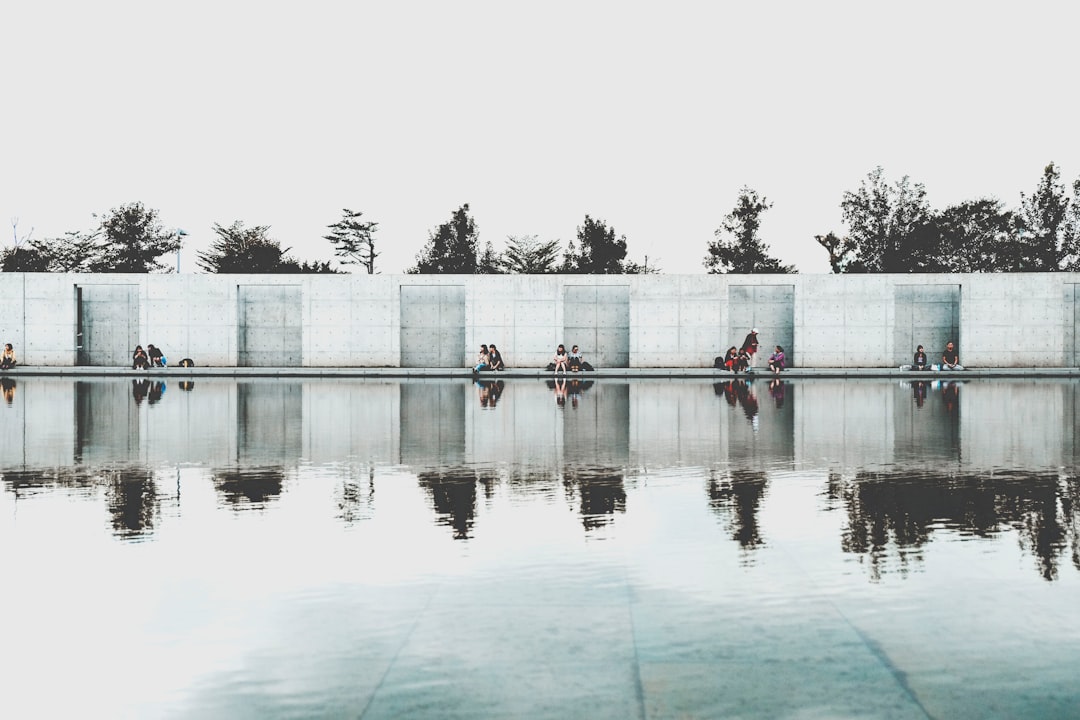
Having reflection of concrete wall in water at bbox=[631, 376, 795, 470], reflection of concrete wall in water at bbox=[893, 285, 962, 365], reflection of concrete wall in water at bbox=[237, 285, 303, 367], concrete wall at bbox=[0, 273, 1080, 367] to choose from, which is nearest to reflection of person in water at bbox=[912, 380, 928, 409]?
reflection of concrete wall in water at bbox=[631, 376, 795, 470]

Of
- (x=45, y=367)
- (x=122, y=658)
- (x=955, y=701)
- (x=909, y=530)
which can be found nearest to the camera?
(x=955, y=701)

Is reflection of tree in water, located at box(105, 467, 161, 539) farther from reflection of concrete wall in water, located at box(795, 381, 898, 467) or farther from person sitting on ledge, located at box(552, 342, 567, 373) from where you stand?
person sitting on ledge, located at box(552, 342, 567, 373)

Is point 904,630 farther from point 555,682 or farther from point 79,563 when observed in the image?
point 79,563

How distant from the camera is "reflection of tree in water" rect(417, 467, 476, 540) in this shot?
7758 mm

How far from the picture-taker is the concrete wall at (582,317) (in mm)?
39688

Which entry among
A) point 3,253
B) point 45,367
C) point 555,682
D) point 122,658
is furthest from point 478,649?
point 3,253

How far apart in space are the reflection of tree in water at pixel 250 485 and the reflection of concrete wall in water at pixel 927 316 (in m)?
33.8

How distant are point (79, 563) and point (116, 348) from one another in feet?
121

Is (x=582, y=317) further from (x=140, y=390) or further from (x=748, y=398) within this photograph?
(x=140, y=390)

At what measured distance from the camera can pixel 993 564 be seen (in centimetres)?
630

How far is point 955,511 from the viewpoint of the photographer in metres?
8.27

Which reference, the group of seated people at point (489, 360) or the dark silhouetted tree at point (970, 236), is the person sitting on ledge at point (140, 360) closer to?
the group of seated people at point (489, 360)


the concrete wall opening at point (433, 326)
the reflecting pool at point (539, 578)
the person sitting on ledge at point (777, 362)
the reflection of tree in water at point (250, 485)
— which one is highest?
the concrete wall opening at point (433, 326)

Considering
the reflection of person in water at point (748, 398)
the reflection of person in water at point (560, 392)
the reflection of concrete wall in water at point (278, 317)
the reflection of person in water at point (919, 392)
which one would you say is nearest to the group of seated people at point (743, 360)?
the reflection of person in water at point (748, 398)
